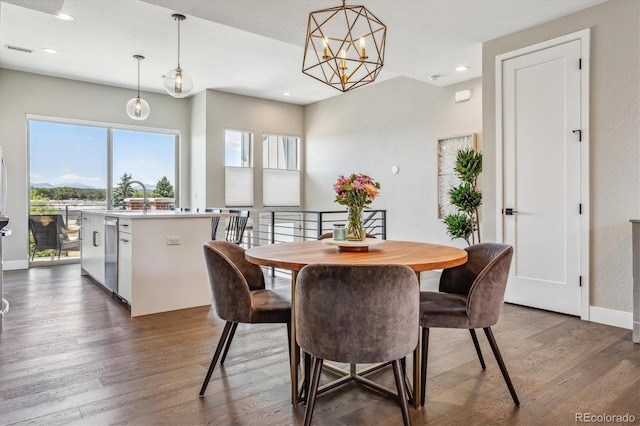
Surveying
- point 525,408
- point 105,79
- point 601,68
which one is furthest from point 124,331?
point 105,79

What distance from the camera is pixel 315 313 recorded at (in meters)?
1.63

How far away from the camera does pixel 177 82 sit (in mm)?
4137

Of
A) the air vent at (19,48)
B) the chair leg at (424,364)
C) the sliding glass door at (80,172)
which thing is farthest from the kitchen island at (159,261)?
the air vent at (19,48)

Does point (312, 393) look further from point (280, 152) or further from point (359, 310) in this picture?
point (280, 152)

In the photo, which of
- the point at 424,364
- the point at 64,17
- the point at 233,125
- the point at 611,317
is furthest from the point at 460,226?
the point at 64,17

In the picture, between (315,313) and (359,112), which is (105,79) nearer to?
(359,112)

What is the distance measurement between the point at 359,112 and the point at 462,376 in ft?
18.0

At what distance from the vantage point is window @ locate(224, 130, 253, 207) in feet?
24.4

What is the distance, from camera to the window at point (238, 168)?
743cm

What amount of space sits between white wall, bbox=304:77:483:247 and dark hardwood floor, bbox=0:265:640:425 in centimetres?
280

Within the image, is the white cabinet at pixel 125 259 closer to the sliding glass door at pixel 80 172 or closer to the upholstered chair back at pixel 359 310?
the sliding glass door at pixel 80 172

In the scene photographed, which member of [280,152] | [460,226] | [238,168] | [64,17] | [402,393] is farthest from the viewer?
[280,152]

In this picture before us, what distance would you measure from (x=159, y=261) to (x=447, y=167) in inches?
159

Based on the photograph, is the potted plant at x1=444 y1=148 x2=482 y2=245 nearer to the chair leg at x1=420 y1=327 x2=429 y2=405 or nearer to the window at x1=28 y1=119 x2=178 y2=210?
the chair leg at x1=420 y1=327 x2=429 y2=405
